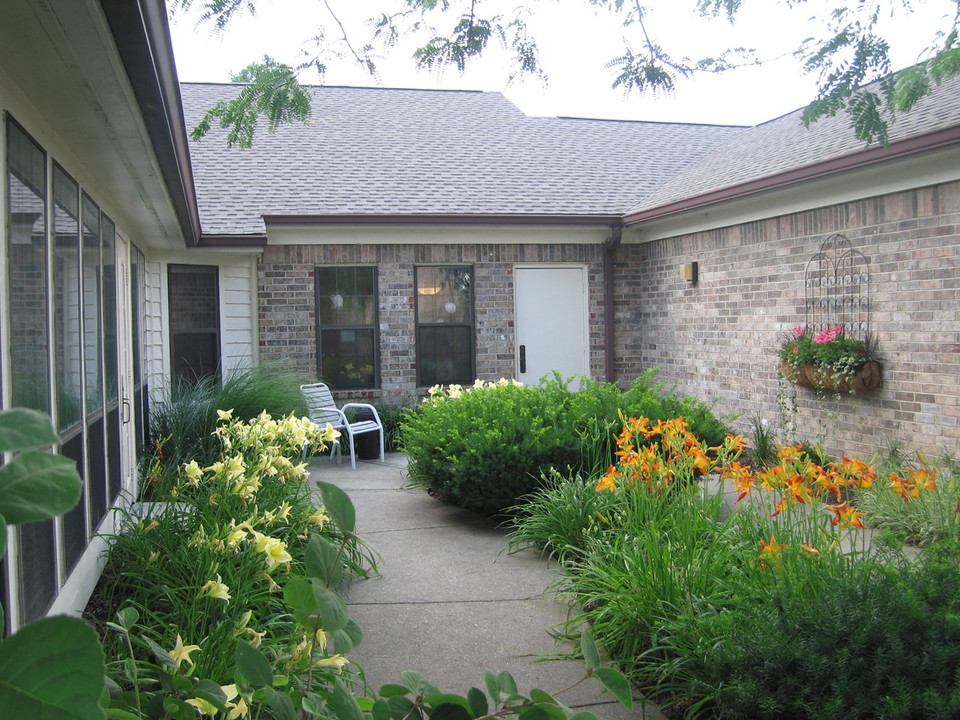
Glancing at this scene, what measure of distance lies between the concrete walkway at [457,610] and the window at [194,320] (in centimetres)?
451

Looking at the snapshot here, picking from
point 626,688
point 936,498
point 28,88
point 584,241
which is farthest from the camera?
point 584,241

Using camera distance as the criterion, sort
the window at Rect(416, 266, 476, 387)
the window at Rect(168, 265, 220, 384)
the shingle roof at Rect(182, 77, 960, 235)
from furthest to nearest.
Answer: the window at Rect(416, 266, 476, 387), the shingle roof at Rect(182, 77, 960, 235), the window at Rect(168, 265, 220, 384)

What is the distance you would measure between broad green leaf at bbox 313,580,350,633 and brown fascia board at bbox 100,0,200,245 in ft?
5.56

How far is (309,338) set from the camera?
11.5 metres

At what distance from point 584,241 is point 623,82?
6.37m

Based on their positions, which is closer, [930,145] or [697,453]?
[697,453]

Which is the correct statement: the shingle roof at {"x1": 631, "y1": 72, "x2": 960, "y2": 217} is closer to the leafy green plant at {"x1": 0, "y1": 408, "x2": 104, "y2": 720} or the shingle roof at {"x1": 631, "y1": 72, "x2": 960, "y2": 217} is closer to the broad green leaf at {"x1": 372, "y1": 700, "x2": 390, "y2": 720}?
the broad green leaf at {"x1": 372, "y1": 700, "x2": 390, "y2": 720}

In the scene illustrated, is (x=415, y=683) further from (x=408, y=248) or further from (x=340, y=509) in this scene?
(x=408, y=248)

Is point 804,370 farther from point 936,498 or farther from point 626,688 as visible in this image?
point 626,688

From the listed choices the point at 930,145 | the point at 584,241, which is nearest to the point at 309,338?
the point at 584,241

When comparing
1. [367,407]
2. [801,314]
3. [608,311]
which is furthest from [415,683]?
[608,311]

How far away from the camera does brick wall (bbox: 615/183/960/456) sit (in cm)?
743

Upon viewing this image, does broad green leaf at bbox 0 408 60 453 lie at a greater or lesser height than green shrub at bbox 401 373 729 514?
greater

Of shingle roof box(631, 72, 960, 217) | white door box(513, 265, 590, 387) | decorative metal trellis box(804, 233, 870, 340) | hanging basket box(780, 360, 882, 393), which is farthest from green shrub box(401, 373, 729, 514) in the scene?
white door box(513, 265, 590, 387)
